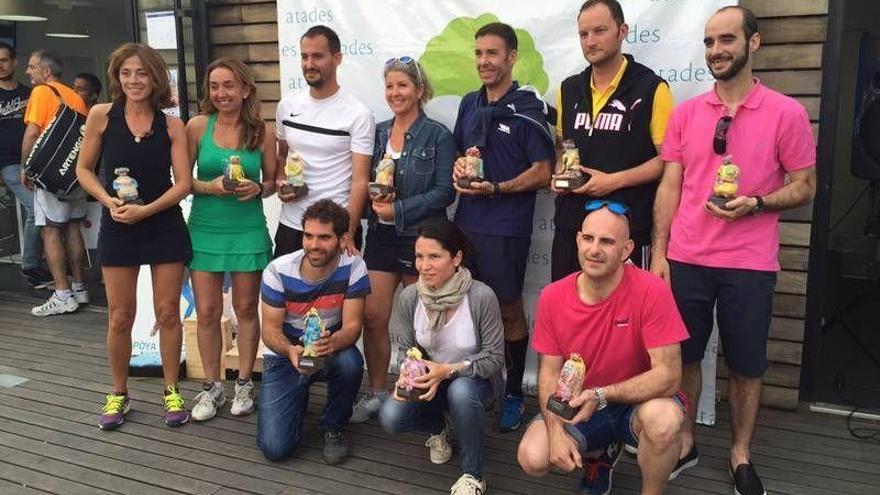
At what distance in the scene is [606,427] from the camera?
8.63ft

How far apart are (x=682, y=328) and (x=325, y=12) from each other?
284 cm

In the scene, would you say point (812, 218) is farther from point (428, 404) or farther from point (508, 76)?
point (428, 404)

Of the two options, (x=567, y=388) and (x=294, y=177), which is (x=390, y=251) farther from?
(x=567, y=388)

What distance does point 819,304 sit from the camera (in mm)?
3598

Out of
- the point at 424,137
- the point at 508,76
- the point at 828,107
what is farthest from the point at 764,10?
the point at 424,137

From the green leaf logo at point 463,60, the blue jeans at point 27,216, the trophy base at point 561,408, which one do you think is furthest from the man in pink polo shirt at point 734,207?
the blue jeans at point 27,216

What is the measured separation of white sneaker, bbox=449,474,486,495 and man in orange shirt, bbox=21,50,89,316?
4038 mm

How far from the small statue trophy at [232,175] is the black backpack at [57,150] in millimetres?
2346

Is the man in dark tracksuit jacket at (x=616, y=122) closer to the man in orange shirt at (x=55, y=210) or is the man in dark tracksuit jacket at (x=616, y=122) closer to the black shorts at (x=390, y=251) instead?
the black shorts at (x=390, y=251)

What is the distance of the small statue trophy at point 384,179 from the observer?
10.8 feet

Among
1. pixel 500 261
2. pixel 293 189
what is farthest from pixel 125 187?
pixel 500 261

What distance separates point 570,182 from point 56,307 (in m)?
4.44

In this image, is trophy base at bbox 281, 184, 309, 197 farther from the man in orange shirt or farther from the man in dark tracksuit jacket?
the man in orange shirt

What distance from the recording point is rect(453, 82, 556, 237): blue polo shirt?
3.32 m
